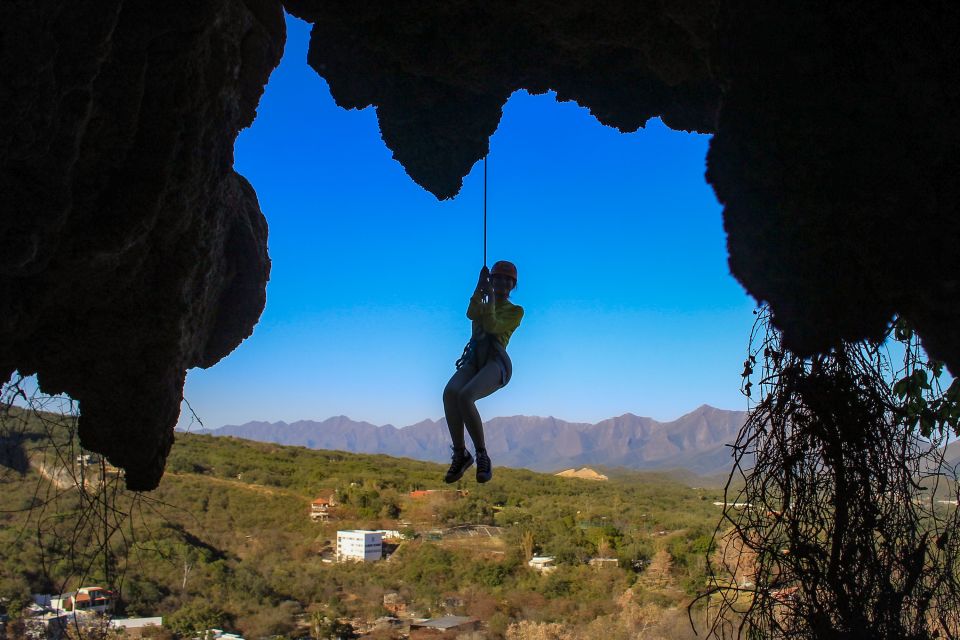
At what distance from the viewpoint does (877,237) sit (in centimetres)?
344

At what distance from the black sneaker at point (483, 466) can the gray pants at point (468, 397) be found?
0.06 meters

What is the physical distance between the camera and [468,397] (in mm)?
6297

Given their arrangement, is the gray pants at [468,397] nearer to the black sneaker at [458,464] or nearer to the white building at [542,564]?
the black sneaker at [458,464]

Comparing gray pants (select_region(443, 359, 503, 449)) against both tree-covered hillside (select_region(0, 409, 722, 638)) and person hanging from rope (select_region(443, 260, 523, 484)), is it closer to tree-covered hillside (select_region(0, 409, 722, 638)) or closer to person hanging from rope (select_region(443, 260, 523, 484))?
person hanging from rope (select_region(443, 260, 523, 484))

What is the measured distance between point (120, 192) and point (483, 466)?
12.4ft

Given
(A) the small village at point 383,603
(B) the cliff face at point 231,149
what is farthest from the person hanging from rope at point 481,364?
(A) the small village at point 383,603

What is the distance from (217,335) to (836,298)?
15.2 ft

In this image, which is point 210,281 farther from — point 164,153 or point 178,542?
point 178,542

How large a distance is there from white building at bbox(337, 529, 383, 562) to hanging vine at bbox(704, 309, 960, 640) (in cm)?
3841

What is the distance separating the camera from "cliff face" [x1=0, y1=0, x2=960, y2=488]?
3.21 metres

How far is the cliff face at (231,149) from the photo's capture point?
Answer: 10.5 ft

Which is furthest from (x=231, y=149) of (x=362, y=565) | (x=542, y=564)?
(x=362, y=565)

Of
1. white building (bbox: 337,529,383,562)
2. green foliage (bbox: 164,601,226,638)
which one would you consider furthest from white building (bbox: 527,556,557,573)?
green foliage (bbox: 164,601,226,638)

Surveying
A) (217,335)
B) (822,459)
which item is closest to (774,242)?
(822,459)
